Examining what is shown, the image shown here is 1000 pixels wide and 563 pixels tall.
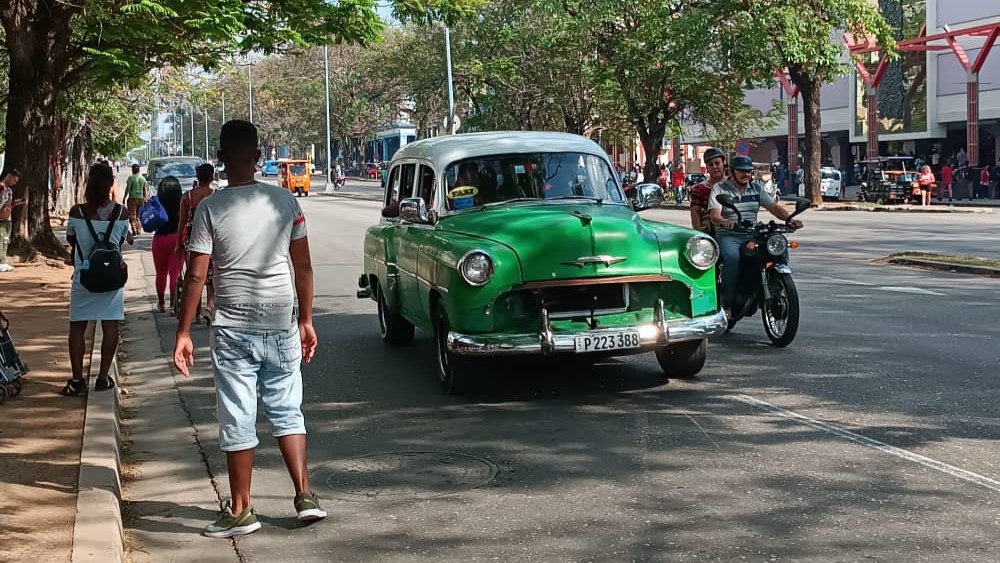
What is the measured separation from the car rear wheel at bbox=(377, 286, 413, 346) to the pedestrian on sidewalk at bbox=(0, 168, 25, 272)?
9.70 meters

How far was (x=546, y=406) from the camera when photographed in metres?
8.44

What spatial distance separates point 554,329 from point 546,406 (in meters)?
0.57

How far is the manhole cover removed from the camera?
256 inches

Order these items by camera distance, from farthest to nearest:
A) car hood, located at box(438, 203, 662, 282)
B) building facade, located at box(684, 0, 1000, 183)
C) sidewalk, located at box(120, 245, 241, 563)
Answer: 1. building facade, located at box(684, 0, 1000, 183)
2. car hood, located at box(438, 203, 662, 282)
3. sidewalk, located at box(120, 245, 241, 563)

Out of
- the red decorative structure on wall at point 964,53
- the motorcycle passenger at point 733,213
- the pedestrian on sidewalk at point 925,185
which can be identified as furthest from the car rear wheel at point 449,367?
the red decorative structure on wall at point 964,53

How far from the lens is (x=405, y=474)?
6.84 metres

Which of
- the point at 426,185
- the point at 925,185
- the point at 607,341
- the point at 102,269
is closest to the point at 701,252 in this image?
the point at 607,341

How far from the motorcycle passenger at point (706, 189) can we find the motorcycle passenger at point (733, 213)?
25cm

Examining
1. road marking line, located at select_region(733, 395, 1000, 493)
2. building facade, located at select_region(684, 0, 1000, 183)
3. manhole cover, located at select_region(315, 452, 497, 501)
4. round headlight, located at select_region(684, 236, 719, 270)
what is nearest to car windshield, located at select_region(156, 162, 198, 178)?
building facade, located at select_region(684, 0, 1000, 183)

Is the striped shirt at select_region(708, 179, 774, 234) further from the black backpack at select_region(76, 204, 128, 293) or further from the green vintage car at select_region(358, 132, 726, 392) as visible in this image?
the black backpack at select_region(76, 204, 128, 293)

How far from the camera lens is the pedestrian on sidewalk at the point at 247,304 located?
5.71m

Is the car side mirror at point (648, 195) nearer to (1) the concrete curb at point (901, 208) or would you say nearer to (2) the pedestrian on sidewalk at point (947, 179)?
(1) the concrete curb at point (901, 208)

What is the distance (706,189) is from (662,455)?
16.8 feet

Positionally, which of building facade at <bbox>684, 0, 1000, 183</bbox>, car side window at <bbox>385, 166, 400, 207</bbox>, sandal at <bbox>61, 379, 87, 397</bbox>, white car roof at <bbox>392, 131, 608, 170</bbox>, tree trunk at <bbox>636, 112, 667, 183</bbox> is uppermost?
building facade at <bbox>684, 0, 1000, 183</bbox>
